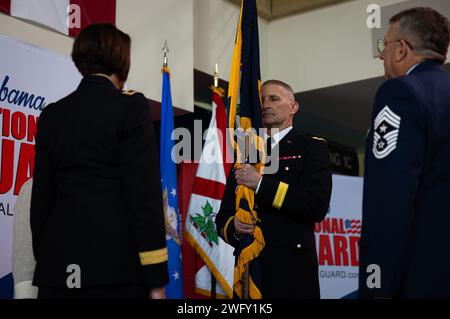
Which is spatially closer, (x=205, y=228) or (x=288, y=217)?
(x=288, y=217)

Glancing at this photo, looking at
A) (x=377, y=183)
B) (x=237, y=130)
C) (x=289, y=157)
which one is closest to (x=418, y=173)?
(x=377, y=183)

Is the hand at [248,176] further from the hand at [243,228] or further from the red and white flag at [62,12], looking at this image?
the red and white flag at [62,12]

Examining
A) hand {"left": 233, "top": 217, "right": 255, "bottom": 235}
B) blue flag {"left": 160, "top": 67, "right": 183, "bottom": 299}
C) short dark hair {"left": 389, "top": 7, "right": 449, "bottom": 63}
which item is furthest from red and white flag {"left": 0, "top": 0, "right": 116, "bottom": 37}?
short dark hair {"left": 389, "top": 7, "right": 449, "bottom": 63}

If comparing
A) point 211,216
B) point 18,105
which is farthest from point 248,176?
point 211,216

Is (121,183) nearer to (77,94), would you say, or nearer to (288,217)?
(77,94)

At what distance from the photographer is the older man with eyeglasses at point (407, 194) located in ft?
5.03

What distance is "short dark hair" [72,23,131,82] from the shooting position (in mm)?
1821

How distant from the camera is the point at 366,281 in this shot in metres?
1.56

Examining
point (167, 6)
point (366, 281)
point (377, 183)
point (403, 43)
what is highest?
point (167, 6)

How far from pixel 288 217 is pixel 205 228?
1.85m

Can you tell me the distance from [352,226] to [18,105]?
3385 millimetres

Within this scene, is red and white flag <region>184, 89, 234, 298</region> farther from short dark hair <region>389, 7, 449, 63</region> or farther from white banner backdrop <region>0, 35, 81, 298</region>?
short dark hair <region>389, 7, 449, 63</region>

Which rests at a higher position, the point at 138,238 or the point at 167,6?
the point at 167,6

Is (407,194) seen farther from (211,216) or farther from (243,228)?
(211,216)
